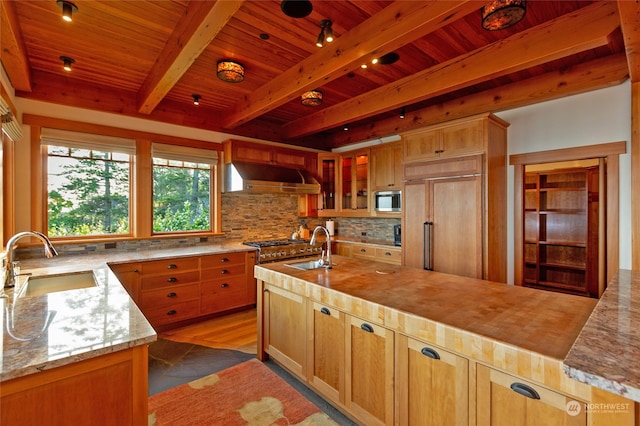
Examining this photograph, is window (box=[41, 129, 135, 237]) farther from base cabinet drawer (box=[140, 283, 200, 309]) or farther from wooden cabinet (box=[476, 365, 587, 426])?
wooden cabinet (box=[476, 365, 587, 426])

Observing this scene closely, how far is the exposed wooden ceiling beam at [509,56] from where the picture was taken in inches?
84.3

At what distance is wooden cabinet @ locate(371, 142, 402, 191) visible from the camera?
449 cm

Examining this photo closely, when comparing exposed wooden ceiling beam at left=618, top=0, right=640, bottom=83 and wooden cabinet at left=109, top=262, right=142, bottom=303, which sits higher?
exposed wooden ceiling beam at left=618, top=0, right=640, bottom=83

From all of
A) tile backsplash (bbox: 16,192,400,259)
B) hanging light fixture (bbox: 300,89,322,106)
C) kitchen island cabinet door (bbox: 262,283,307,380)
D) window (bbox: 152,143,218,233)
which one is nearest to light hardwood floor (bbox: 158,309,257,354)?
kitchen island cabinet door (bbox: 262,283,307,380)

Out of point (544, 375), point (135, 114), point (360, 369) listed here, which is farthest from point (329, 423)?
point (135, 114)

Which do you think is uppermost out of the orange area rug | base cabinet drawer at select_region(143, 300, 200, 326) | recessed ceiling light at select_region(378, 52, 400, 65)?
recessed ceiling light at select_region(378, 52, 400, 65)

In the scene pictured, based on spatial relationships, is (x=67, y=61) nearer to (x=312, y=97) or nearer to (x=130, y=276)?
(x=130, y=276)

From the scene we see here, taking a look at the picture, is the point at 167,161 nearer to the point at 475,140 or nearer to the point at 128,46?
the point at 128,46

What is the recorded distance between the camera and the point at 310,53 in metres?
2.74

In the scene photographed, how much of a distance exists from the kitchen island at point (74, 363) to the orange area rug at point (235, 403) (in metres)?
0.98

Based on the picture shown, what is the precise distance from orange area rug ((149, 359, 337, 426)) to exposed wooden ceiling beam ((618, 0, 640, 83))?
2.97m

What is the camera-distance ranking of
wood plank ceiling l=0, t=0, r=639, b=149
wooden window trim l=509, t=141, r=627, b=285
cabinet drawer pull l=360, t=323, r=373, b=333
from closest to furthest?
cabinet drawer pull l=360, t=323, r=373, b=333, wood plank ceiling l=0, t=0, r=639, b=149, wooden window trim l=509, t=141, r=627, b=285

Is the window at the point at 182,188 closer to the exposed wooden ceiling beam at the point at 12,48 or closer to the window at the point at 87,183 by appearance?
the window at the point at 87,183

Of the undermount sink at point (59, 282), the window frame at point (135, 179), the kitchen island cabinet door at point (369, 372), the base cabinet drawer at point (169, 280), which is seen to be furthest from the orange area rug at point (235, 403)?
the window frame at point (135, 179)
